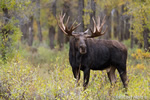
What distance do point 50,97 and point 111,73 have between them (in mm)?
3827

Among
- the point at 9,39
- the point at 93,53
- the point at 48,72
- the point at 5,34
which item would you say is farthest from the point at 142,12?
the point at 5,34

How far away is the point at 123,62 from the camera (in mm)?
9664

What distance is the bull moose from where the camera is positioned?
8.81 meters

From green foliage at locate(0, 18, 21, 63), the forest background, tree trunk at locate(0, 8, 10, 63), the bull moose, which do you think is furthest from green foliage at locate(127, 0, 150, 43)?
tree trunk at locate(0, 8, 10, 63)

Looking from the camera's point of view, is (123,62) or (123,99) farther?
(123,62)

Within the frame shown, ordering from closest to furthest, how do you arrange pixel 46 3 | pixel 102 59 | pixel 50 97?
pixel 50 97 < pixel 102 59 < pixel 46 3

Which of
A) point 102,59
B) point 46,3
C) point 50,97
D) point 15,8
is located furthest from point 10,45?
point 46,3

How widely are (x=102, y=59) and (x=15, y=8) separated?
18.5 ft

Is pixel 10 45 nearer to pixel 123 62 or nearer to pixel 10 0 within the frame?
pixel 10 0

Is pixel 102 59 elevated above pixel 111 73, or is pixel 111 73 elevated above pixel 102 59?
pixel 102 59

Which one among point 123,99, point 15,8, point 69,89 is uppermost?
point 15,8

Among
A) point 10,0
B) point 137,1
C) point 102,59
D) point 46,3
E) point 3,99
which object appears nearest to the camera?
point 3,99

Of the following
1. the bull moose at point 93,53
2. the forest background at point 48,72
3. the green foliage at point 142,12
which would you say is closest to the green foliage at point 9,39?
the forest background at point 48,72

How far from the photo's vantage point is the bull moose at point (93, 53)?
8815mm
